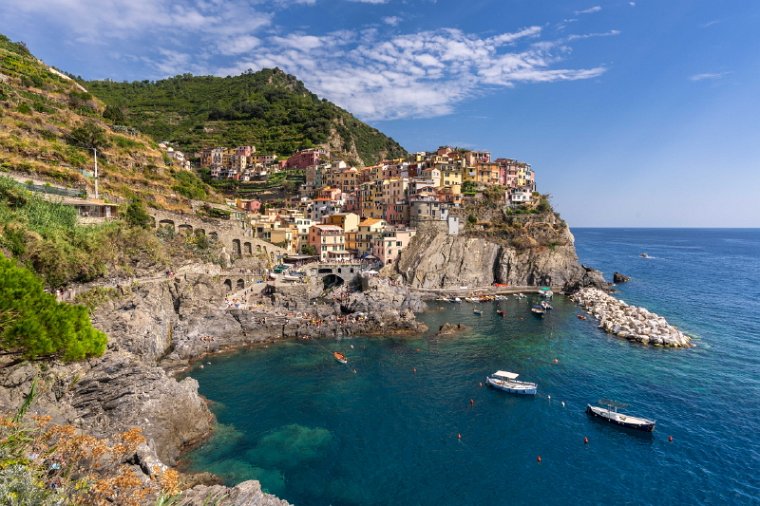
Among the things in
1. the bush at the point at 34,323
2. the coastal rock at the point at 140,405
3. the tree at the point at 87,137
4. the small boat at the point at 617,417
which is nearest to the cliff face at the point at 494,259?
the small boat at the point at 617,417

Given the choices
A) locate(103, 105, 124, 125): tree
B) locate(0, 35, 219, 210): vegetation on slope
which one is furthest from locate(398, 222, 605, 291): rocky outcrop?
locate(103, 105, 124, 125): tree

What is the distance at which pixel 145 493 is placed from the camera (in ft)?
36.2

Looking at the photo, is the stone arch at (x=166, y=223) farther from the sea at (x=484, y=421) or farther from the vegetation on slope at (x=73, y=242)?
the sea at (x=484, y=421)

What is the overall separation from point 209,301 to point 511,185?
72333 mm

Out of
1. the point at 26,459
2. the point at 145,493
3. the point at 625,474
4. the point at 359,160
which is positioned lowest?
the point at 625,474

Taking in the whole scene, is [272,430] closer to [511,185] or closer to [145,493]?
[145,493]

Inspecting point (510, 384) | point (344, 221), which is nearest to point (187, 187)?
point (344, 221)

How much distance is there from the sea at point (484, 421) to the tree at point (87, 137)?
4021 cm

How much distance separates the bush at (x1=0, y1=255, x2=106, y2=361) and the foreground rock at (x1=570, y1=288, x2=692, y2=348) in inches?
1978

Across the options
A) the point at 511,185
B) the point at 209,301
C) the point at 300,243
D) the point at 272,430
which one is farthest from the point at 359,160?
the point at 272,430

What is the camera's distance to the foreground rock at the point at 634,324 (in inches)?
1694

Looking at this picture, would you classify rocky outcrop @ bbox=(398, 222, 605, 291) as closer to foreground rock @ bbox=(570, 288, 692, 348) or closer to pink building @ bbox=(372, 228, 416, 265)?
pink building @ bbox=(372, 228, 416, 265)

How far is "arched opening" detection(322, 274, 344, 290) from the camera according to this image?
58938 millimetres

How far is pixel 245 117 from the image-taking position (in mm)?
132875
